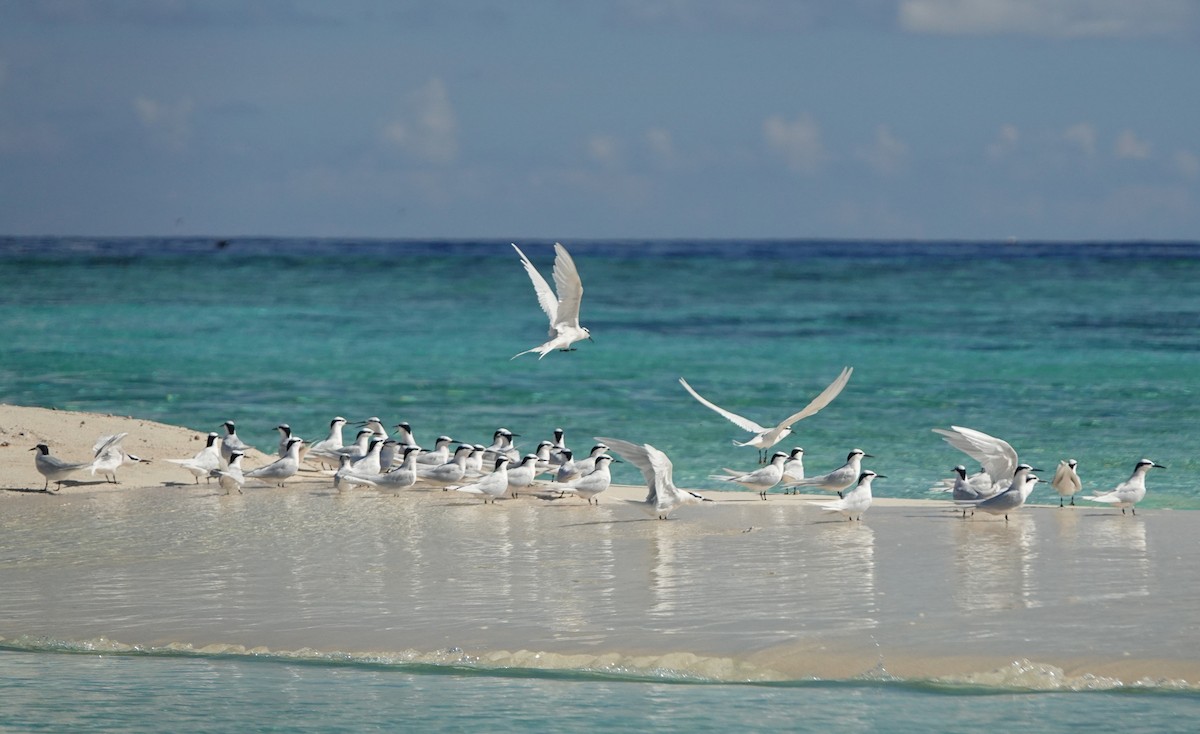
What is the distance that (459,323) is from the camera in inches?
1626

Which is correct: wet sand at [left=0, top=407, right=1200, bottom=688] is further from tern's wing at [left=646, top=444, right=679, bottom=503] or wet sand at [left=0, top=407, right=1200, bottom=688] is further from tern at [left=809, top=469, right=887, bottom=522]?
tern's wing at [left=646, top=444, right=679, bottom=503]

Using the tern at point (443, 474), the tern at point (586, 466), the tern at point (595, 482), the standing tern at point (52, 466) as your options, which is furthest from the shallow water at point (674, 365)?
the standing tern at point (52, 466)

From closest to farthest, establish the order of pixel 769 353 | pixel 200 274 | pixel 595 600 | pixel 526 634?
1. pixel 526 634
2. pixel 595 600
3. pixel 769 353
4. pixel 200 274

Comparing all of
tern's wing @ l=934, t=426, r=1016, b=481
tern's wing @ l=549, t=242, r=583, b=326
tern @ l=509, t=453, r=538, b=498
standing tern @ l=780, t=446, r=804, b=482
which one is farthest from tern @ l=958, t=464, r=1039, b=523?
tern's wing @ l=549, t=242, r=583, b=326

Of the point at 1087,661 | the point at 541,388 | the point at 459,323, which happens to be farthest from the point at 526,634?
the point at 459,323

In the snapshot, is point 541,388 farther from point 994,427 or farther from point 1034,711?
point 1034,711

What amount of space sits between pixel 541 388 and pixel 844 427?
6.45m

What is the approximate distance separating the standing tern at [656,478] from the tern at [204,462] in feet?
13.5

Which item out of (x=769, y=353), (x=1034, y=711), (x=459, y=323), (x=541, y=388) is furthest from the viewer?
(x=459, y=323)

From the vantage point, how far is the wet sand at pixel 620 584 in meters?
8.36

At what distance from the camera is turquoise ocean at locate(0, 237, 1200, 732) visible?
7754 millimetres

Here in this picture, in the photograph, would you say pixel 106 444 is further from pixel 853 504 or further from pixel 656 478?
pixel 853 504

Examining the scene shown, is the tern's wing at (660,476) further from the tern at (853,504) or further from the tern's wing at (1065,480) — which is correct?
the tern's wing at (1065,480)

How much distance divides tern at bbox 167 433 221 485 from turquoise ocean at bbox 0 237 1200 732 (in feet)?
9.92
